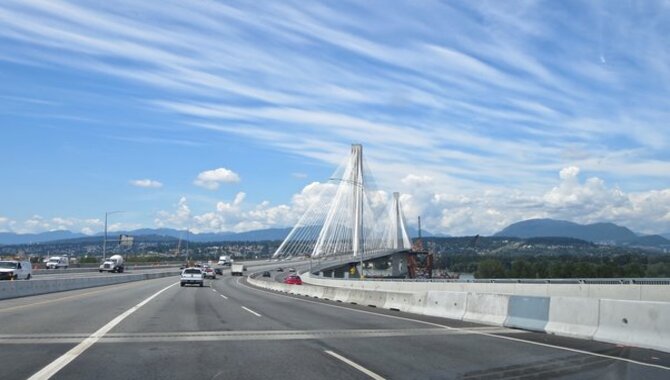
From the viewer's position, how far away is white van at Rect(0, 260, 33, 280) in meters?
44.8

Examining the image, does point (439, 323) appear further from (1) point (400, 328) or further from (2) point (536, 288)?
(2) point (536, 288)

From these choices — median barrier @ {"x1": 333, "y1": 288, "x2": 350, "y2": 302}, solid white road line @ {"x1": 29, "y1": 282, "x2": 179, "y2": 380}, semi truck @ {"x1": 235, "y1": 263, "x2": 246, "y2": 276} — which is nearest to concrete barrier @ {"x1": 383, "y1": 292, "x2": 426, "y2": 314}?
median barrier @ {"x1": 333, "y1": 288, "x2": 350, "y2": 302}

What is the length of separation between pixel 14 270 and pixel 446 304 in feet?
115

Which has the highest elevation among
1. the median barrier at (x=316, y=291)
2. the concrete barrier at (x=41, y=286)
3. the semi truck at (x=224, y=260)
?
the semi truck at (x=224, y=260)

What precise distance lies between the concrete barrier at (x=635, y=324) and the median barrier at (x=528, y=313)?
2.04 m

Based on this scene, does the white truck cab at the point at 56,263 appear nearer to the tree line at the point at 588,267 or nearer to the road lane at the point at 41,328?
the tree line at the point at 588,267

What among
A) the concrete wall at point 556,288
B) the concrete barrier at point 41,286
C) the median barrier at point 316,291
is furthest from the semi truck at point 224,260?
the median barrier at point 316,291

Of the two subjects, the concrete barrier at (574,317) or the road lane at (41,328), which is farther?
the concrete barrier at (574,317)

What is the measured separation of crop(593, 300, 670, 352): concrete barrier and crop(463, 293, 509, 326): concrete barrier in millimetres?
3886

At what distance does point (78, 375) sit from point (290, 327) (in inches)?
310

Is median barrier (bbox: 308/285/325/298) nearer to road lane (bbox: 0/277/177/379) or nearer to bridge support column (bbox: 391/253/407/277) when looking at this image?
road lane (bbox: 0/277/177/379)

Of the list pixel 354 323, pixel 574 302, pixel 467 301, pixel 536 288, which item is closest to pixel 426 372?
pixel 574 302

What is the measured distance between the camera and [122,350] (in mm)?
12438

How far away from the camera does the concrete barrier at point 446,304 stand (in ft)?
67.1
